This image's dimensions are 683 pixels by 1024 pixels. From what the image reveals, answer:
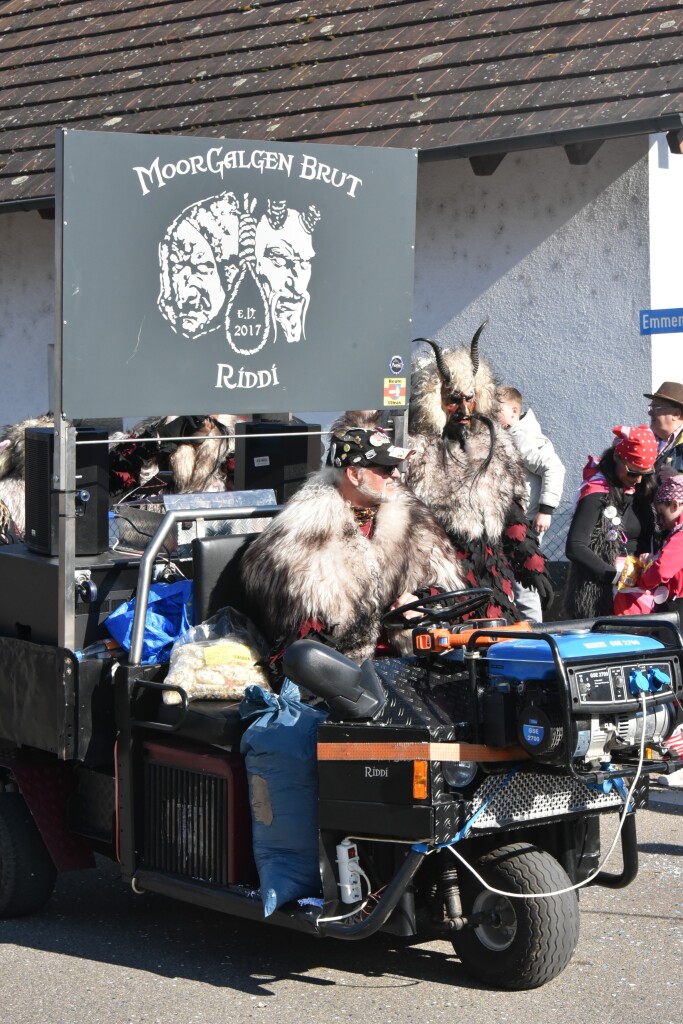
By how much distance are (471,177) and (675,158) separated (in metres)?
1.58

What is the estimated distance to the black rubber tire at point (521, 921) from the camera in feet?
14.2

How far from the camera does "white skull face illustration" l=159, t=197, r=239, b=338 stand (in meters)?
5.31

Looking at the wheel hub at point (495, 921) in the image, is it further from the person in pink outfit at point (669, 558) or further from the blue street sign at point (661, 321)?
the blue street sign at point (661, 321)

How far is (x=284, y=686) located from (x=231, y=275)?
1.75 m

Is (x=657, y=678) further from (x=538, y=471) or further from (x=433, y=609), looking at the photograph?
(x=538, y=471)

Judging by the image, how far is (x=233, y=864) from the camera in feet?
14.9

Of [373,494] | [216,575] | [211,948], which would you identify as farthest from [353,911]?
[373,494]

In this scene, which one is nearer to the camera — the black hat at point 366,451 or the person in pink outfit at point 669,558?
the black hat at point 366,451

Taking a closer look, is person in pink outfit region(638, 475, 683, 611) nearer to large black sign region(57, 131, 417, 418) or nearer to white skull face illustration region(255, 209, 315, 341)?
large black sign region(57, 131, 417, 418)

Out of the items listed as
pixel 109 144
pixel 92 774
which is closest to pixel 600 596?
pixel 92 774

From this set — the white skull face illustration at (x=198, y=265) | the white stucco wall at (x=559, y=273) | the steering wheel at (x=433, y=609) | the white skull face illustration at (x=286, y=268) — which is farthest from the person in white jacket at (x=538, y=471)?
the steering wheel at (x=433, y=609)

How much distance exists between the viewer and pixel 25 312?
1427 centimetres

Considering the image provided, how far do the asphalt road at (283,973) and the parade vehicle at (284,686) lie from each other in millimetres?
132

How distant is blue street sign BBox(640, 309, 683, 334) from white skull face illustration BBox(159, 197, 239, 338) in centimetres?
473
